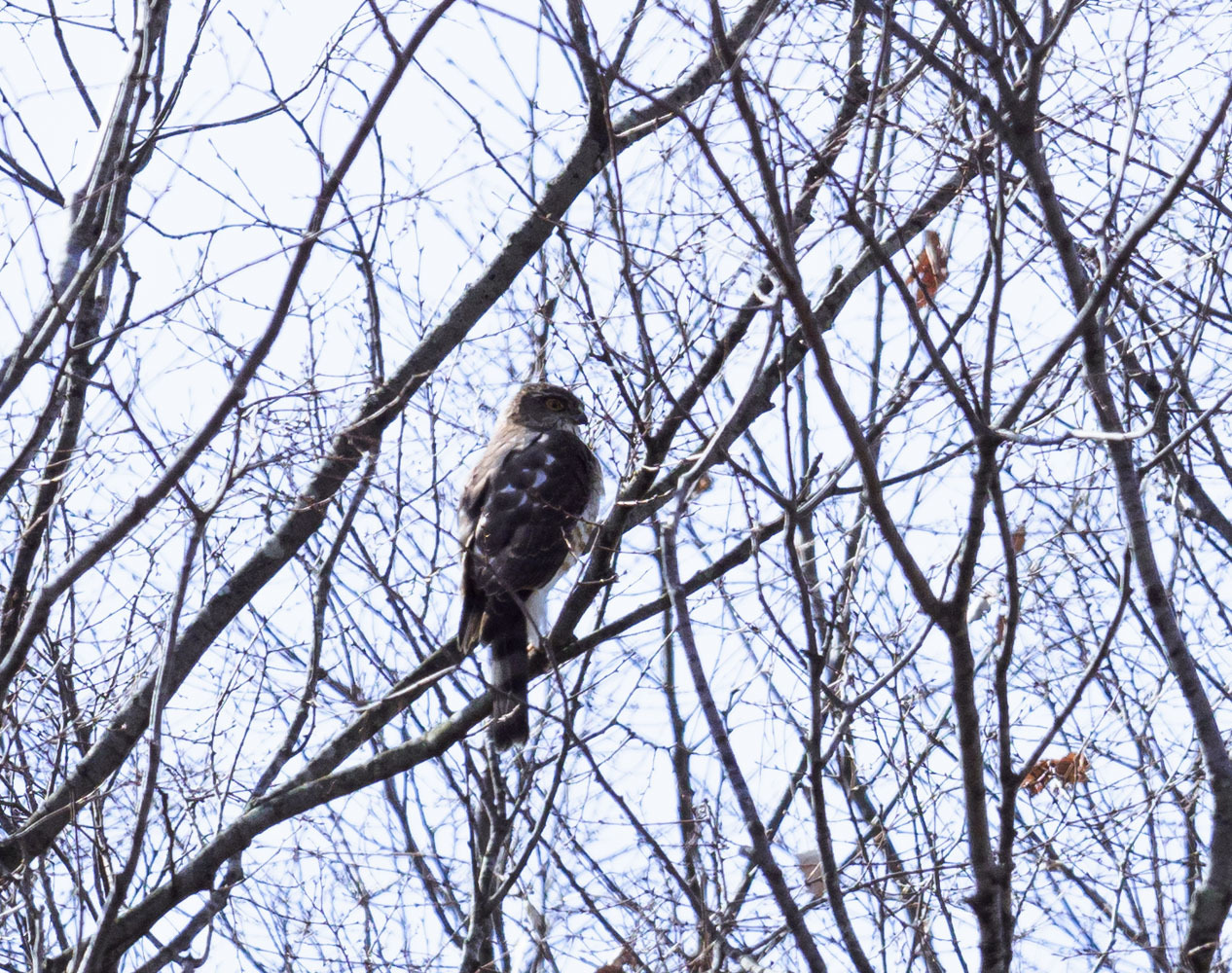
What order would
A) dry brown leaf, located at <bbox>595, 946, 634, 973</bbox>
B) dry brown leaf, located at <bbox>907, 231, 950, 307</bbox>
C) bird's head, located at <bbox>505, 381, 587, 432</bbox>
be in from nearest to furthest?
dry brown leaf, located at <bbox>907, 231, 950, 307</bbox>, dry brown leaf, located at <bbox>595, 946, 634, 973</bbox>, bird's head, located at <bbox>505, 381, 587, 432</bbox>

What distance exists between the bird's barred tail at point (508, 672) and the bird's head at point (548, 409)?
43.8 inches

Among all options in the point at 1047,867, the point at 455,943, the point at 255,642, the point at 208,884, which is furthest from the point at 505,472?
the point at 1047,867

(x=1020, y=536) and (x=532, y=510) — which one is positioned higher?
(x=532, y=510)

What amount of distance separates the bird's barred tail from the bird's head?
1112 mm

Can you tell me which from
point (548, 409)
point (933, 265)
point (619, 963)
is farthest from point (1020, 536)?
point (548, 409)

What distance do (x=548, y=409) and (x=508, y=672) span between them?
1.50m

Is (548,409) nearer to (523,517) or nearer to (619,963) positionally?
(523,517)

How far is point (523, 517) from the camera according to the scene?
5547mm

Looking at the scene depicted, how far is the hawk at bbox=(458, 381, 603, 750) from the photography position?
16.8 feet

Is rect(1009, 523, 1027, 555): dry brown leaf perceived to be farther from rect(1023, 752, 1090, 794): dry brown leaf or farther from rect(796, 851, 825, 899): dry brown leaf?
rect(796, 851, 825, 899): dry brown leaf

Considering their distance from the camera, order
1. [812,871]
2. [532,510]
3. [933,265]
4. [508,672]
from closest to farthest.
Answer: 1. [933,265]
2. [812,871]
3. [508,672]
4. [532,510]

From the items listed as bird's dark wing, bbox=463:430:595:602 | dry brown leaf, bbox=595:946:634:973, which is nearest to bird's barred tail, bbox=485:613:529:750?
bird's dark wing, bbox=463:430:595:602

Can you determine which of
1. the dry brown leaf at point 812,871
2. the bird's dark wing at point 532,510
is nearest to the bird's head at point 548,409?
the bird's dark wing at point 532,510

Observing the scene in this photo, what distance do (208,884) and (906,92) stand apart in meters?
2.86
